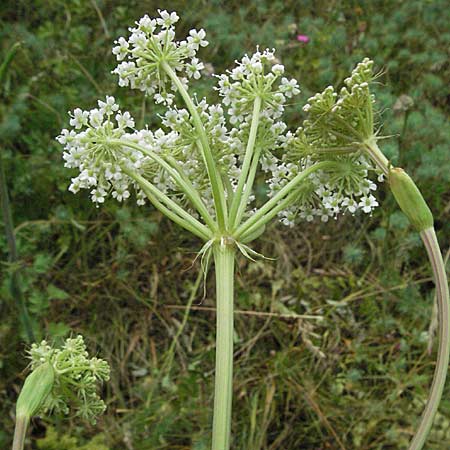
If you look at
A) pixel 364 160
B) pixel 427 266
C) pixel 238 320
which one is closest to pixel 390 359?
pixel 427 266

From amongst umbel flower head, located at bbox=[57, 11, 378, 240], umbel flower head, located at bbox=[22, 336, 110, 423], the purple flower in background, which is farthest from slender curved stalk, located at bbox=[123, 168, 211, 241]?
the purple flower in background

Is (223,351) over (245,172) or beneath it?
beneath

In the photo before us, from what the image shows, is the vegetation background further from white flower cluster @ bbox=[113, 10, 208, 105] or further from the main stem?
white flower cluster @ bbox=[113, 10, 208, 105]

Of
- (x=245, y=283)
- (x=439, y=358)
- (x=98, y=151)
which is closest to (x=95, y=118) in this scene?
(x=98, y=151)

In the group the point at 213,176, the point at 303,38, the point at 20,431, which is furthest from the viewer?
the point at 303,38

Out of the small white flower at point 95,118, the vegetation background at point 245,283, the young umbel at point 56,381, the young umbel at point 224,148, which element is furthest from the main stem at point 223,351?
the vegetation background at point 245,283

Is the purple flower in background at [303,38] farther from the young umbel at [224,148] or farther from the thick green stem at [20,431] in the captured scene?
the thick green stem at [20,431]

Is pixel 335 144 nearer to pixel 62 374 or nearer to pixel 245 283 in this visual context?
pixel 62 374
